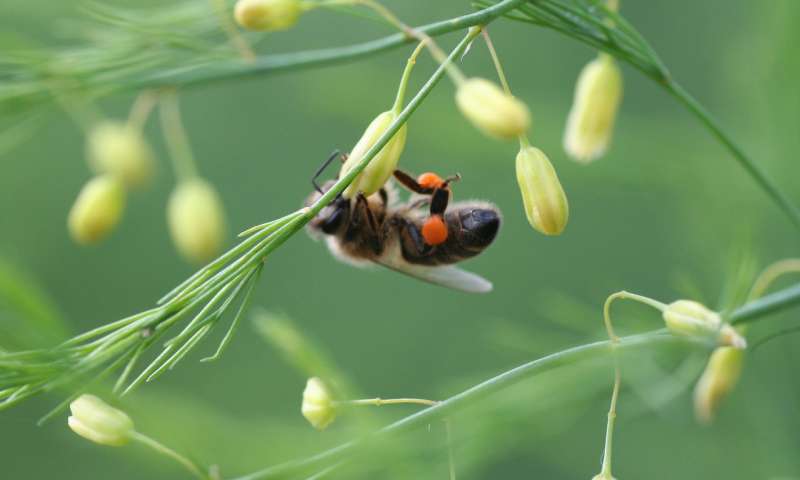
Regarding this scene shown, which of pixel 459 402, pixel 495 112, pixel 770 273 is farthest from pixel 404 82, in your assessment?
pixel 770 273

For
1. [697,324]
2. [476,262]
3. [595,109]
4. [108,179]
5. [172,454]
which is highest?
[476,262]

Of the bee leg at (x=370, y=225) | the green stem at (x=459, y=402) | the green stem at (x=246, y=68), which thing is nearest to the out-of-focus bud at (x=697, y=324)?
the green stem at (x=459, y=402)

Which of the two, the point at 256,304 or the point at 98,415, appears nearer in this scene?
the point at 98,415

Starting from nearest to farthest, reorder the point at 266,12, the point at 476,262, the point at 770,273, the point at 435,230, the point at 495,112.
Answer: the point at 495,112, the point at 266,12, the point at 770,273, the point at 435,230, the point at 476,262

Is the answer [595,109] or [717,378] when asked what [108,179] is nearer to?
[595,109]

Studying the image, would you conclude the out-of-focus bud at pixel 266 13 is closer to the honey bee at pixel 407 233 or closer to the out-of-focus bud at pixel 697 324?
the honey bee at pixel 407 233

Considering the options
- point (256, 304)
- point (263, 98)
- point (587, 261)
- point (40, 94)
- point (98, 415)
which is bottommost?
point (98, 415)

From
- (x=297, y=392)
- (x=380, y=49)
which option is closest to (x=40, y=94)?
(x=380, y=49)

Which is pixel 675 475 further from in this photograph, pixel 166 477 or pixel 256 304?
pixel 256 304
